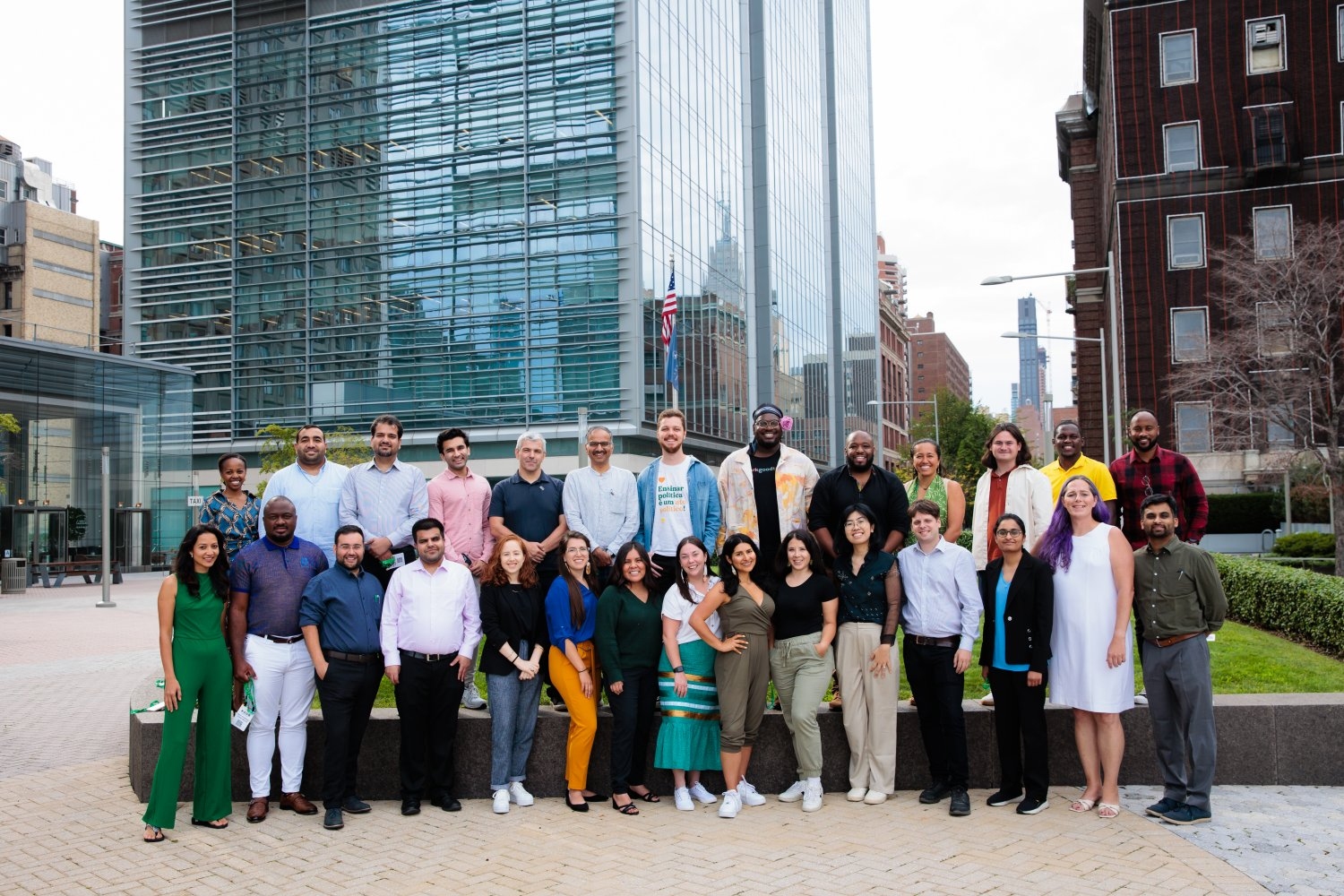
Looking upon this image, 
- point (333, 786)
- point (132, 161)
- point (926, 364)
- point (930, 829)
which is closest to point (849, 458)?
point (930, 829)

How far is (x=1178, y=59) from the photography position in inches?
1710

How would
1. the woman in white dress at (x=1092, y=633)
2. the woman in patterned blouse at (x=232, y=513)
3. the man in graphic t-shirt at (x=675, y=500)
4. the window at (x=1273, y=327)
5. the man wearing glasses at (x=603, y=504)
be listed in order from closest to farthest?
the woman in white dress at (x=1092, y=633) < the woman in patterned blouse at (x=232, y=513) < the man in graphic t-shirt at (x=675, y=500) < the man wearing glasses at (x=603, y=504) < the window at (x=1273, y=327)

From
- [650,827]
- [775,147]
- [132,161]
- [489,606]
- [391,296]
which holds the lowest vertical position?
[650,827]

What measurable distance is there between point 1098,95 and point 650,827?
58.3 metres

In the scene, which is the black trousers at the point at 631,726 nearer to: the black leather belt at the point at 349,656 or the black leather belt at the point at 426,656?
the black leather belt at the point at 426,656

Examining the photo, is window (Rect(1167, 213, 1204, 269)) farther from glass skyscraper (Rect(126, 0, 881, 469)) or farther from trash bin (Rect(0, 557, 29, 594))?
trash bin (Rect(0, 557, 29, 594))

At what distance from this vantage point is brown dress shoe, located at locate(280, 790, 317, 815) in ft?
24.2

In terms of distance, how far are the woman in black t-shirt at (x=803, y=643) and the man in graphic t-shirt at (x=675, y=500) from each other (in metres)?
0.74

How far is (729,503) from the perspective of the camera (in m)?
8.37

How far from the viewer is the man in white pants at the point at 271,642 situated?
23.7ft

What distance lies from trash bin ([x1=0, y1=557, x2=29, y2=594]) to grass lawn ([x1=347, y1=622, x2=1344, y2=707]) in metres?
28.4

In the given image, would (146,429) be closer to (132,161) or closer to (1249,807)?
(132,161)

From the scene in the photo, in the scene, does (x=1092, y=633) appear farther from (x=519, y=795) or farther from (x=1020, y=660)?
(x=519, y=795)

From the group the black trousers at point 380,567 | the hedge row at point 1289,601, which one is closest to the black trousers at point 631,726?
the black trousers at point 380,567
